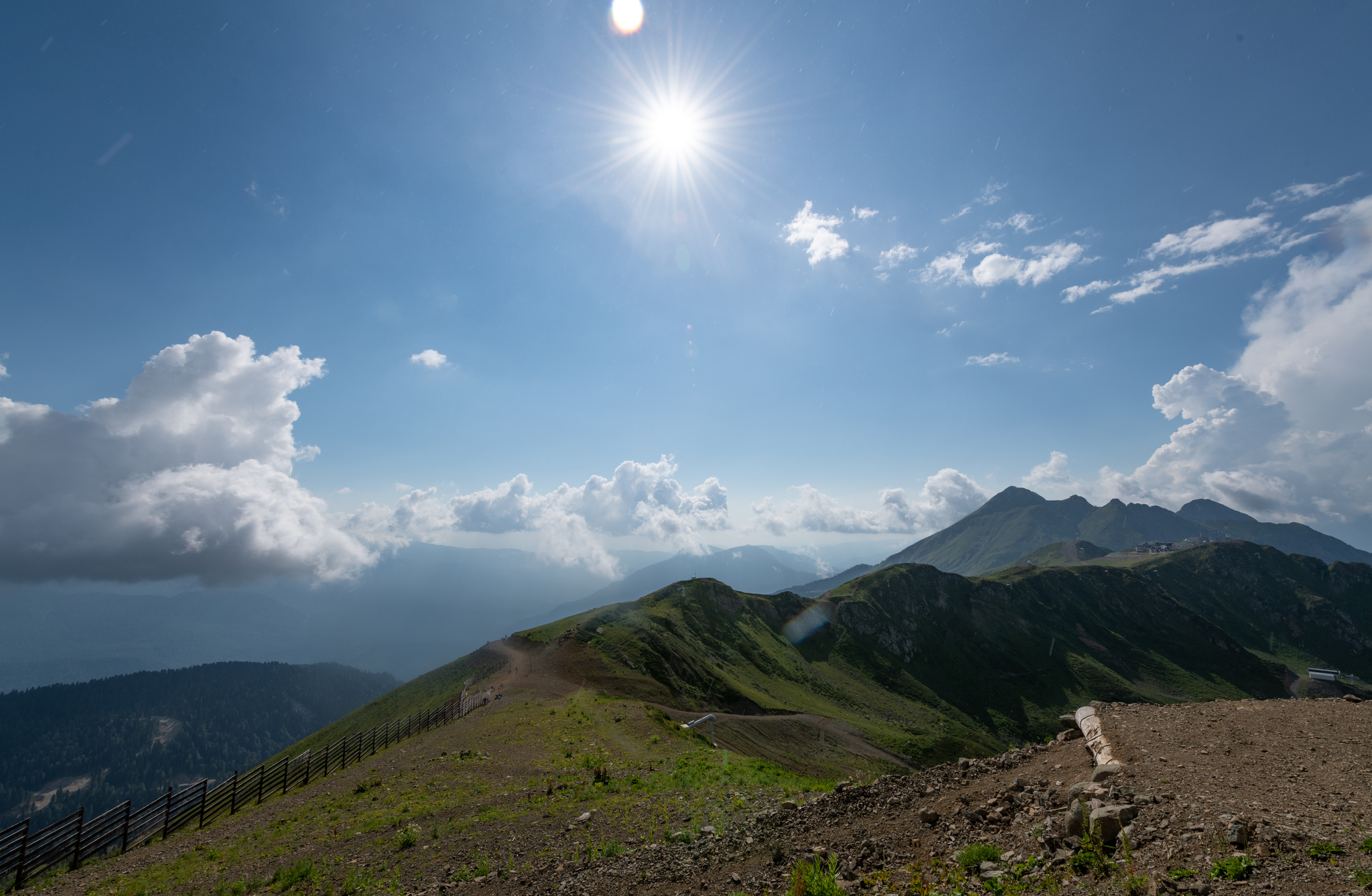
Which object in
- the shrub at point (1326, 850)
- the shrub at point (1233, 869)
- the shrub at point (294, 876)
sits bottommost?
the shrub at point (294, 876)

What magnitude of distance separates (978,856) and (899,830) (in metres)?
2.78

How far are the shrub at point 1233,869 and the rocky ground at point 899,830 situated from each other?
0.9 inches

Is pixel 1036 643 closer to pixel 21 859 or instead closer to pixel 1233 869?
pixel 1233 869

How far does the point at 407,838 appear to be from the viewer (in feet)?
51.0

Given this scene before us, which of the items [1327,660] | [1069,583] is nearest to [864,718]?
[1069,583]

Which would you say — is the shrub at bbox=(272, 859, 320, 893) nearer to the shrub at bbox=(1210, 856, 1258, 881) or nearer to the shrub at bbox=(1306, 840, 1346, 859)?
the shrub at bbox=(1210, 856, 1258, 881)

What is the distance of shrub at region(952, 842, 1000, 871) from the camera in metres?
9.16

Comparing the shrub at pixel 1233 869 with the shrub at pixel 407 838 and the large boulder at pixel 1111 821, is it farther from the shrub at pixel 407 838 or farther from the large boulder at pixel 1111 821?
the shrub at pixel 407 838

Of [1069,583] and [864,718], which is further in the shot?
[1069,583]

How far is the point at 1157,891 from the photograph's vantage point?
23.1 ft

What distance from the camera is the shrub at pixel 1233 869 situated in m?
7.00

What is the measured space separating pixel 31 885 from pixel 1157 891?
29610 millimetres

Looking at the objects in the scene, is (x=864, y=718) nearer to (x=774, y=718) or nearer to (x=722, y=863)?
(x=774, y=718)

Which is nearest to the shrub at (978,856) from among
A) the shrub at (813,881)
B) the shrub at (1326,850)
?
the shrub at (813,881)
